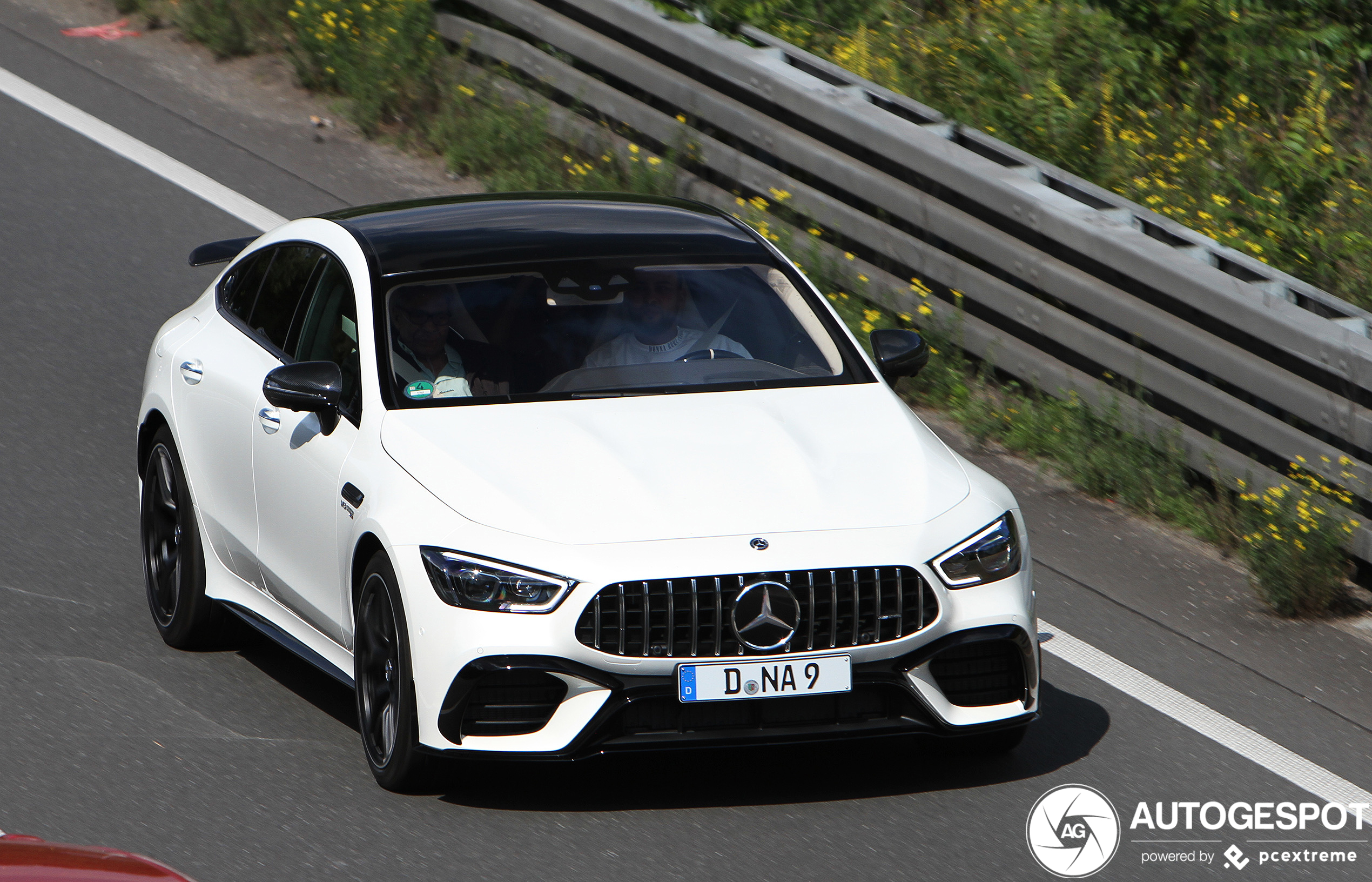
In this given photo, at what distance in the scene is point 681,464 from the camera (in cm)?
621

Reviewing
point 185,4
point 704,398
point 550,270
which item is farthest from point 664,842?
point 185,4

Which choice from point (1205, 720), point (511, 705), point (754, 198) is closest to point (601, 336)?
point (511, 705)

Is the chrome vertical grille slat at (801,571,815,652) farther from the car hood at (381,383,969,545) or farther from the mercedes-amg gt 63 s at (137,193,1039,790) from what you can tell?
the car hood at (381,383,969,545)

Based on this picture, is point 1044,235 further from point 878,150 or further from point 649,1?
point 649,1

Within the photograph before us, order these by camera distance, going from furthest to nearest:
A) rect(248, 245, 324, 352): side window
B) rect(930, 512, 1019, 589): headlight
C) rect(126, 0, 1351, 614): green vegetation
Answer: rect(126, 0, 1351, 614): green vegetation
rect(248, 245, 324, 352): side window
rect(930, 512, 1019, 589): headlight

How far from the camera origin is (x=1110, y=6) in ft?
40.4

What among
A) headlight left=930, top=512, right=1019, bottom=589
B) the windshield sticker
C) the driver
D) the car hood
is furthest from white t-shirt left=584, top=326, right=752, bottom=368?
headlight left=930, top=512, right=1019, bottom=589

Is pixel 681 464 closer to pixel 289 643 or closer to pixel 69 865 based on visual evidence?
pixel 289 643

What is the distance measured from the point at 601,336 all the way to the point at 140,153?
6.85 m

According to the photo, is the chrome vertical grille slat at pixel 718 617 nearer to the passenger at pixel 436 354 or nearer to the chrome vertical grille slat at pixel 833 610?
the chrome vertical grille slat at pixel 833 610

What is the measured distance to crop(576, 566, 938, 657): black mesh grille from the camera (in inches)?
228

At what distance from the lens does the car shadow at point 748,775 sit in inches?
243

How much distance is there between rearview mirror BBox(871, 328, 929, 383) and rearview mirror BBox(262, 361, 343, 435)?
183cm

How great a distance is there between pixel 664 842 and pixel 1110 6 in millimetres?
7852
